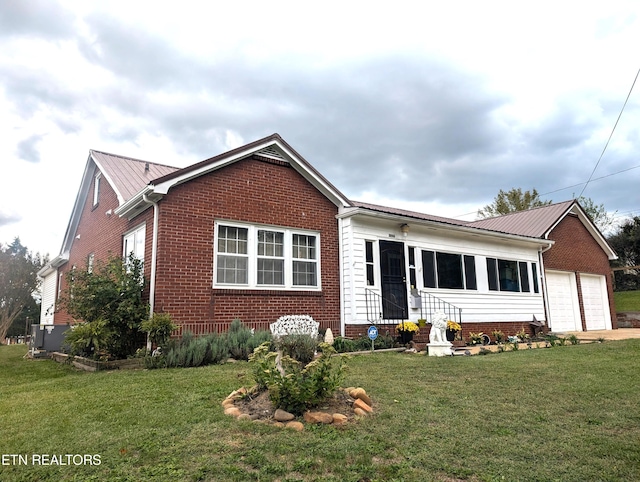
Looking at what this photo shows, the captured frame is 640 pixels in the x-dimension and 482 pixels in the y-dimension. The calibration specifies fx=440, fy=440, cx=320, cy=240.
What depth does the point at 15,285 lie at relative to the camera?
31.8m

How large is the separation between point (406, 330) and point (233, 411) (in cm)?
750

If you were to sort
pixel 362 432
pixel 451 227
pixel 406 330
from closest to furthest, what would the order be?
1. pixel 362 432
2. pixel 406 330
3. pixel 451 227

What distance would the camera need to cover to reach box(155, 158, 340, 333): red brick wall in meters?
9.23

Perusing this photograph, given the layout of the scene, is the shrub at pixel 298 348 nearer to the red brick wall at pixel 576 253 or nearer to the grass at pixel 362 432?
the grass at pixel 362 432

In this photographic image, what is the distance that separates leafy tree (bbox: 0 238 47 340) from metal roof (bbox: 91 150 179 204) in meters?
21.2

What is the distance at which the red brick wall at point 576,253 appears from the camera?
57.9 ft

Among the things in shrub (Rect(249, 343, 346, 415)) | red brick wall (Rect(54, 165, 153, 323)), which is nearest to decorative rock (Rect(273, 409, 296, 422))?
shrub (Rect(249, 343, 346, 415))

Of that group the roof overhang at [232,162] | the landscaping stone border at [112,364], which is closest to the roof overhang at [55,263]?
the roof overhang at [232,162]

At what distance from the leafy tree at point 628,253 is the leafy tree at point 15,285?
4041cm

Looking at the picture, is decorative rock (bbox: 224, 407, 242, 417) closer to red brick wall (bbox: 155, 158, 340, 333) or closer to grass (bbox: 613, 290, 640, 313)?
red brick wall (bbox: 155, 158, 340, 333)

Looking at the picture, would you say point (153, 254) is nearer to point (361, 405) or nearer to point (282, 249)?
point (282, 249)

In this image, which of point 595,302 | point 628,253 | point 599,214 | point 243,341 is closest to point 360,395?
point 243,341

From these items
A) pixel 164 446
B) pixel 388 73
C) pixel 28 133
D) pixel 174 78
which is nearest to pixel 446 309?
pixel 388 73

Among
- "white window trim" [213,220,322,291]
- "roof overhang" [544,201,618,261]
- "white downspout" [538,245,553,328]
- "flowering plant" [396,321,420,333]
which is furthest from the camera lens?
"roof overhang" [544,201,618,261]
